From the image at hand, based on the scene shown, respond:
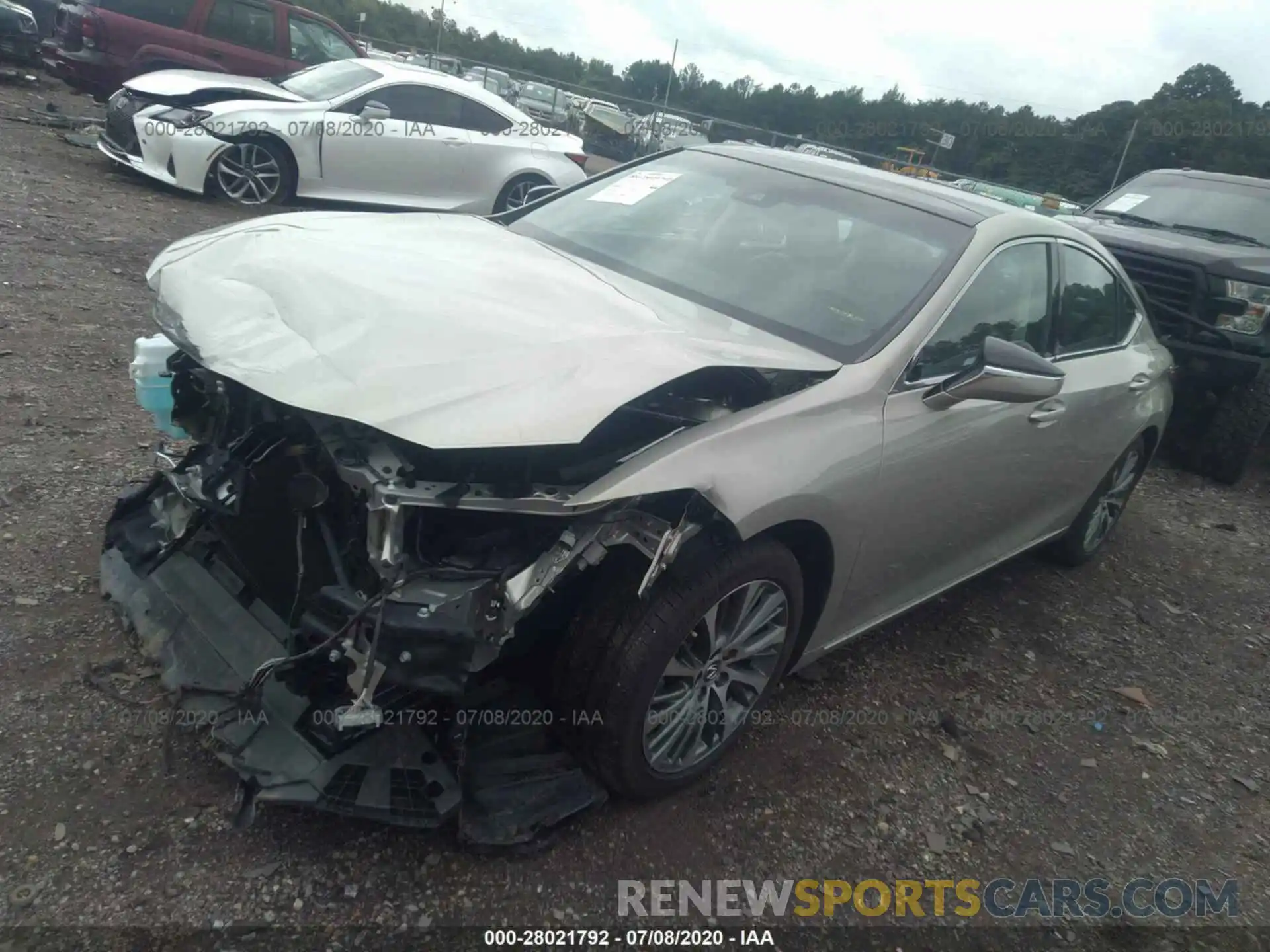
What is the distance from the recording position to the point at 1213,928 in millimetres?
2660

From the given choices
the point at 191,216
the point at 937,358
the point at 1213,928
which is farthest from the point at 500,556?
the point at 191,216

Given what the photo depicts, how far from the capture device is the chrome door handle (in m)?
3.33

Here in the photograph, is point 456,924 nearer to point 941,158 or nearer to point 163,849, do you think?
point 163,849

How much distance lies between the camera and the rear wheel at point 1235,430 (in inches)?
241

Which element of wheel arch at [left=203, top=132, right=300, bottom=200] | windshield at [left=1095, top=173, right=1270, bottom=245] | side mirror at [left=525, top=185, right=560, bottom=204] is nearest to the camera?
side mirror at [left=525, top=185, right=560, bottom=204]

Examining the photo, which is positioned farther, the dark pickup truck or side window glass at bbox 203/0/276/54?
side window glass at bbox 203/0/276/54

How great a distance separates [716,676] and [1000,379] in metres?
1.23

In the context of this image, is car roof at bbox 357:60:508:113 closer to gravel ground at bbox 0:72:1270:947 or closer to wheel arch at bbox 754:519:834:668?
gravel ground at bbox 0:72:1270:947

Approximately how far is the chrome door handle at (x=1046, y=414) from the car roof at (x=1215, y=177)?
533 cm

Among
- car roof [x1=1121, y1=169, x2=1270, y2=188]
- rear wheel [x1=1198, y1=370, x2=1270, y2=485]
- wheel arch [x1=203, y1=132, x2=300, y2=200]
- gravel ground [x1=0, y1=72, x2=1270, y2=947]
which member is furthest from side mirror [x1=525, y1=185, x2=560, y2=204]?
car roof [x1=1121, y1=169, x2=1270, y2=188]

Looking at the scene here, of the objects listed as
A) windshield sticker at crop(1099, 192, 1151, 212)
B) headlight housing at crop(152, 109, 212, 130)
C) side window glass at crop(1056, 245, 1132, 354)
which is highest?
windshield sticker at crop(1099, 192, 1151, 212)

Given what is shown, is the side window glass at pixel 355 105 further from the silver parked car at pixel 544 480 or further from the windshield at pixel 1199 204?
the windshield at pixel 1199 204

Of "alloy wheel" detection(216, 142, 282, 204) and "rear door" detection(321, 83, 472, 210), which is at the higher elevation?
"rear door" detection(321, 83, 472, 210)

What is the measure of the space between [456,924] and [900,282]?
2.30 m
